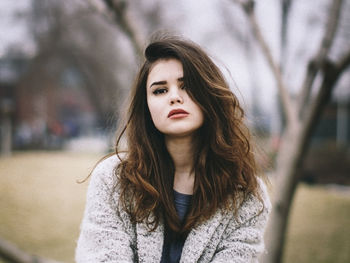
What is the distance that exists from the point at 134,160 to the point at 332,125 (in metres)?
18.3

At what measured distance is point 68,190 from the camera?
877cm

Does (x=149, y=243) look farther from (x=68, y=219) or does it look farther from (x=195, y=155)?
(x=68, y=219)

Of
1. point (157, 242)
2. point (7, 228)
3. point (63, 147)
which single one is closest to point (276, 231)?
point (157, 242)

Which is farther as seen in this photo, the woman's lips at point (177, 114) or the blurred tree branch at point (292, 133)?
the blurred tree branch at point (292, 133)

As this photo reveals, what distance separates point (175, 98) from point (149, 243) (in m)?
0.67

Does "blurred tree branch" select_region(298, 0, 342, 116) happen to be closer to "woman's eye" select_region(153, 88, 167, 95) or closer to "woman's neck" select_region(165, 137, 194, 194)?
"woman's neck" select_region(165, 137, 194, 194)

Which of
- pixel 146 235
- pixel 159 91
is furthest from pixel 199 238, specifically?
pixel 159 91

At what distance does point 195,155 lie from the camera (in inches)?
70.7

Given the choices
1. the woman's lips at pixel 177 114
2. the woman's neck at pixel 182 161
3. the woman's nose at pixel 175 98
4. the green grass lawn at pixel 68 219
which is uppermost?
the woman's nose at pixel 175 98

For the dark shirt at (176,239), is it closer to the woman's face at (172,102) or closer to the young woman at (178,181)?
the young woman at (178,181)

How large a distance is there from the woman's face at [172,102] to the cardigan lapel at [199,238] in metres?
0.44

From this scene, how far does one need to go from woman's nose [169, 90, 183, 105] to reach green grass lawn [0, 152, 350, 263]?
11.7 ft

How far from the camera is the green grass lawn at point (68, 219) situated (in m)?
4.86

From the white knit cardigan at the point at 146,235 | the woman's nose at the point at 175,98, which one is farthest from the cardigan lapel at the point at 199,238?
the woman's nose at the point at 175,98
